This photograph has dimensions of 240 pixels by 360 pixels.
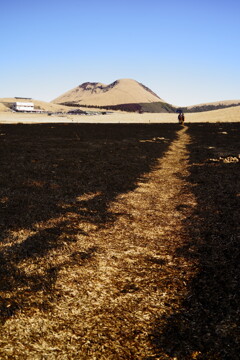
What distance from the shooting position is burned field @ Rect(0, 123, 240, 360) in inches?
168

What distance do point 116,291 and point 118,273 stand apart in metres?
0.69

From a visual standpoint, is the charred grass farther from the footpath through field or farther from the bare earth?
the bare earth

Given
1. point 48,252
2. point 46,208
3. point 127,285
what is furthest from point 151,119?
point 127,285

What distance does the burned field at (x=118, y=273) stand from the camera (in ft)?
14.0

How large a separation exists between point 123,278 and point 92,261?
100 cm

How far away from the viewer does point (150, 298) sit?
17.5 feet

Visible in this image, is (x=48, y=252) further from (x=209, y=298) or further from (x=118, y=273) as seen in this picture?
(x=209, y=298)

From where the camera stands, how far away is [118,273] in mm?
6211

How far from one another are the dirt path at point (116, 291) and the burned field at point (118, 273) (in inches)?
0.7

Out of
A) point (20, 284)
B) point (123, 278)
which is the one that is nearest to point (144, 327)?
point (123, 278)

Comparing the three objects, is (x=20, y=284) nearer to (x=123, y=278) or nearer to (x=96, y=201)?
(x=123, y=278)

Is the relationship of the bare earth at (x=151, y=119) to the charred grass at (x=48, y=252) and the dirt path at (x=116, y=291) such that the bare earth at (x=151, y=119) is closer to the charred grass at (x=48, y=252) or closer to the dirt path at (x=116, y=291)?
the charred grass at (x=48, y=252)

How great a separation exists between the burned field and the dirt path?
0.7 inches

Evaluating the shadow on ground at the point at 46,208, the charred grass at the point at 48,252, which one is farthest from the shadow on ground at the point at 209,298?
the shadow on ground at the point at 46,208
